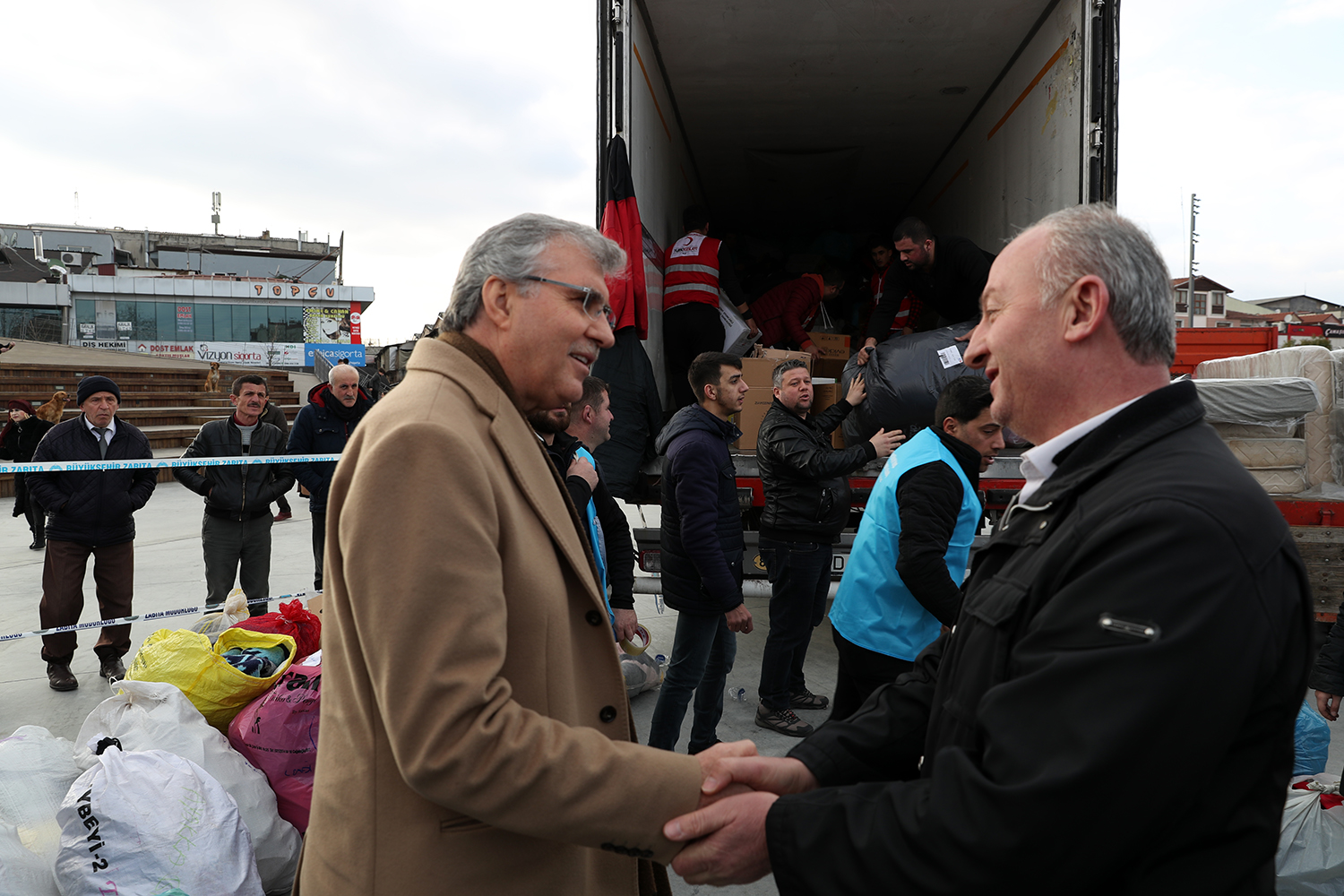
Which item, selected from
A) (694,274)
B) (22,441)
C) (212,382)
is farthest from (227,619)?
(212,382)

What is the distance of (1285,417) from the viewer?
13.8ft

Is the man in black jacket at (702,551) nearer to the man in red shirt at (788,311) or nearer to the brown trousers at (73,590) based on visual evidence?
the man in red shirt at (788,311)

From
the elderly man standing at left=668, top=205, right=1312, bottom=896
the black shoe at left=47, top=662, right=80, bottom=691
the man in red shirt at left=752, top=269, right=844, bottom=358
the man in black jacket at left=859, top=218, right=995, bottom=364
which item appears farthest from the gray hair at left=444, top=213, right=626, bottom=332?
the man in red shirt at left=752, top=269, right=844, bottom=358

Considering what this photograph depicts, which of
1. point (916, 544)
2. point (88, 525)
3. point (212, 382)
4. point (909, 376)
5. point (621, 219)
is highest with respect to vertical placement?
point (621, 219)

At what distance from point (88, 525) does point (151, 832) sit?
3341 millimetres

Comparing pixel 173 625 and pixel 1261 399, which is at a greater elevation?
pixel 1261 399

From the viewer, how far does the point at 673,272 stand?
18.1ft

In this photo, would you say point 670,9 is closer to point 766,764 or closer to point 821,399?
point 821,399

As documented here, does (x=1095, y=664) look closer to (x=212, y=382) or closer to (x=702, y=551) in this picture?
(x=702, y=551)

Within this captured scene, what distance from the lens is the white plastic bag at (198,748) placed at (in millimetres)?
2621

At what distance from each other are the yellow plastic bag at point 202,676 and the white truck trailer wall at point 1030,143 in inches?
179

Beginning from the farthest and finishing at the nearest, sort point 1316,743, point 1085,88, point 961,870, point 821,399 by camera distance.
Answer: point 821,399
point 1085,88
point 1316,743
point 961,870

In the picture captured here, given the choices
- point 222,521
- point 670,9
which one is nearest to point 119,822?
point 222,521

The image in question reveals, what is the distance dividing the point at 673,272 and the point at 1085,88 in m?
2.62
